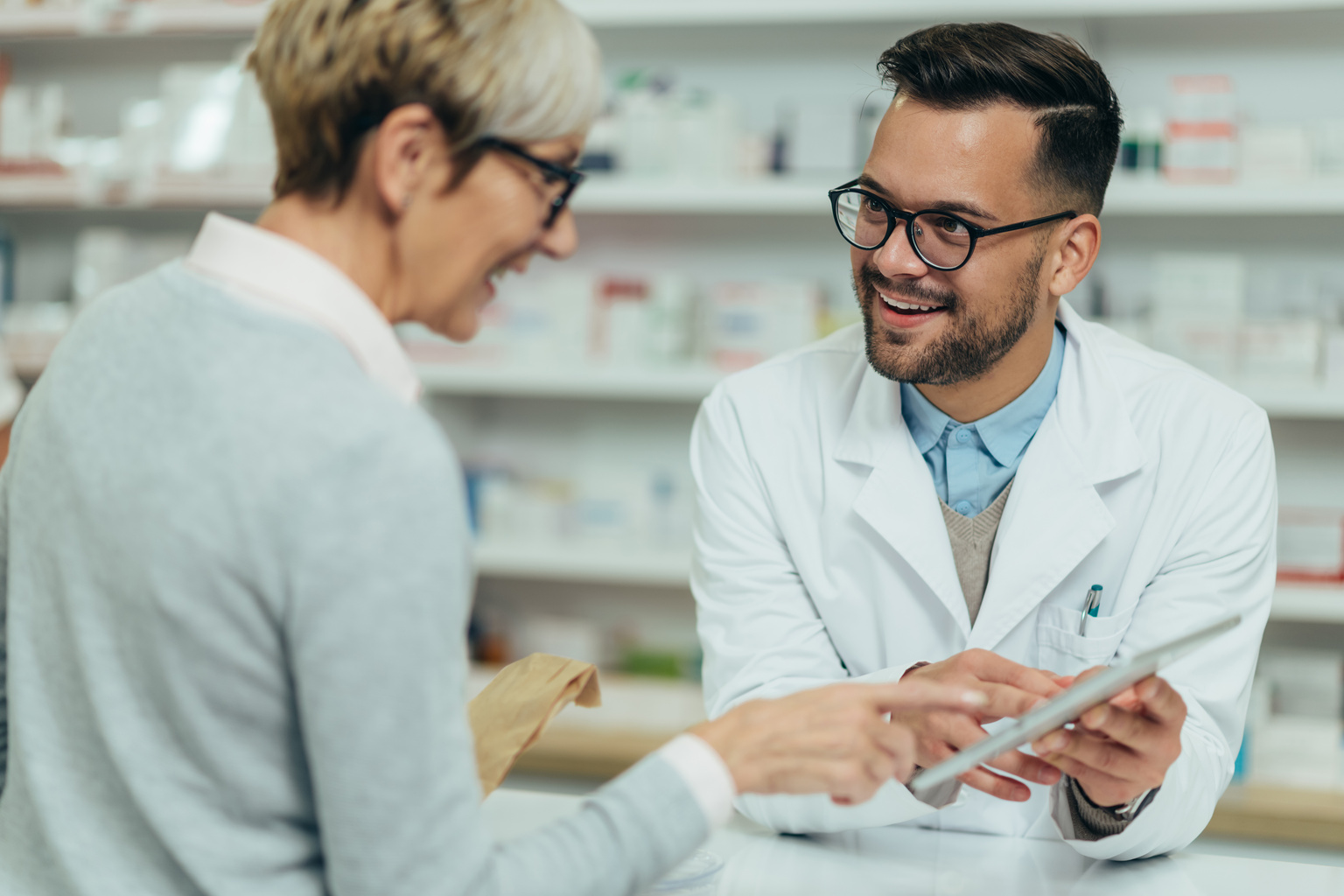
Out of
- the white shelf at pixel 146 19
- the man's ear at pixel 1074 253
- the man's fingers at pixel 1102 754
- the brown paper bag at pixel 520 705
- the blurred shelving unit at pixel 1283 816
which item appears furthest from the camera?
the white shelf at pixel 146 19

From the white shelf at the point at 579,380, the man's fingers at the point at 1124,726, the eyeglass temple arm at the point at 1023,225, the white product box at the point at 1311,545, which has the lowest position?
the white product box at the point at 1311,545

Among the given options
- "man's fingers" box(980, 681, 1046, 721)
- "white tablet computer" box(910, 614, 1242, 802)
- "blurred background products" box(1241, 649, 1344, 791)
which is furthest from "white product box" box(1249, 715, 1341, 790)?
"white tablet computer" box(910, 614, 1242, 802)

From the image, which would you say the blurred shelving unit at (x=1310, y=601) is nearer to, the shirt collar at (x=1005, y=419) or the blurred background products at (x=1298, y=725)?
the blurred background products at (x=1298, y=725)

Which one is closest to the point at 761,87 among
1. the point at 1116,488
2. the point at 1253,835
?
the point at 1116,488

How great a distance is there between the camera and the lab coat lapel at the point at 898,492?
1402mm

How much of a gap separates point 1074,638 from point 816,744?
693 mm

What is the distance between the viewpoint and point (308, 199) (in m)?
0.78

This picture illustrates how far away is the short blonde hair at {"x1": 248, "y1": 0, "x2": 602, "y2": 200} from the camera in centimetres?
73

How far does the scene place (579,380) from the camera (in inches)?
99.9

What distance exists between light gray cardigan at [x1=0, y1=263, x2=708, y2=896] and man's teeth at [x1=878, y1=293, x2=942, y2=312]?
2.79 feet

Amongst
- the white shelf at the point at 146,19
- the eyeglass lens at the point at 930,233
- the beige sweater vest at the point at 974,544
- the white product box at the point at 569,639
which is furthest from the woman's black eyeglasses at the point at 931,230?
the white shelf at the point at 146,19

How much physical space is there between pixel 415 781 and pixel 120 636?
0.20 metres

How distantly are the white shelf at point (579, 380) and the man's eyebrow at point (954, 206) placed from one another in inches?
41.2

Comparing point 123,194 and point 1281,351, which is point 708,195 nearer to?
point 1281,351
